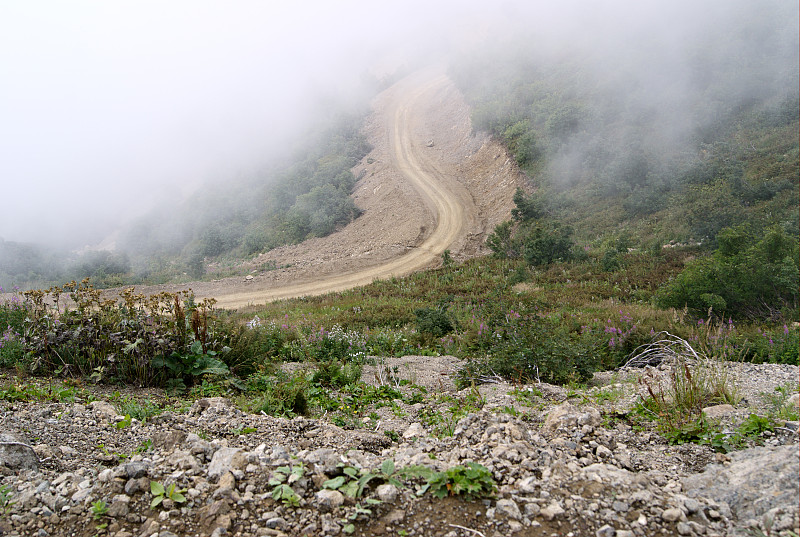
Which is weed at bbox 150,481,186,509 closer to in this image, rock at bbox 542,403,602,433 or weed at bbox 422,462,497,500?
weed at bbox 422,462,497,500

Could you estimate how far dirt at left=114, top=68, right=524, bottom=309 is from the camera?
79.3 ft

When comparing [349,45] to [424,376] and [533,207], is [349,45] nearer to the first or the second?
[533,207]

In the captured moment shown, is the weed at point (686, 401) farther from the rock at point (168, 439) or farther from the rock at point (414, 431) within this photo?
the rock at point (168, 439)

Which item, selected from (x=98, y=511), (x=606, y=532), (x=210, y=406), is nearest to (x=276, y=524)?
(x=98, y=511)

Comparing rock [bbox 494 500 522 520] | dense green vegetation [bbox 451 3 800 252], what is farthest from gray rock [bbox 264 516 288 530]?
dense green vegetation [bbox 451 3 800 252]

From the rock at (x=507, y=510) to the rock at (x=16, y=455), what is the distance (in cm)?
306

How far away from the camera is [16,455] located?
3.30 metres

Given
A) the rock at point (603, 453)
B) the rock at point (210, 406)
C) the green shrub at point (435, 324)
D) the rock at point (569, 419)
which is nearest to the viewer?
the rock at point (603, 453)

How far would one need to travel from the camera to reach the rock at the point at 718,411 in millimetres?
3950

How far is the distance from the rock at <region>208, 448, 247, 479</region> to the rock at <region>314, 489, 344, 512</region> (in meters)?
0.62

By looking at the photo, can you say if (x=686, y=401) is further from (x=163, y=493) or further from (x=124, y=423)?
(x=124, y=423)

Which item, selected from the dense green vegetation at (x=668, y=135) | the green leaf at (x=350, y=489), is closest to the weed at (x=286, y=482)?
the green leaf at (x=350, y=489)

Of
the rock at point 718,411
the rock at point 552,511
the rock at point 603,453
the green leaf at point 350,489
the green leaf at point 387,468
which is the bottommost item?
the rock at point 718,411

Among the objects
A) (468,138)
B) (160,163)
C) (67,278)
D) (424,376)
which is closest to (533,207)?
(468,138)
